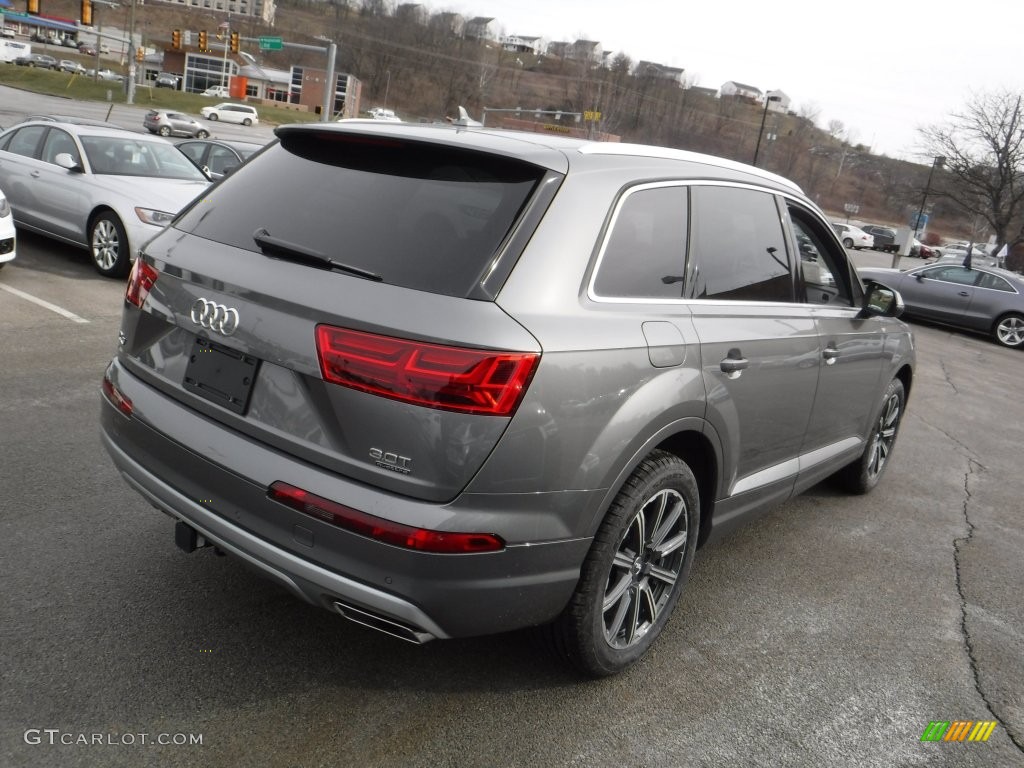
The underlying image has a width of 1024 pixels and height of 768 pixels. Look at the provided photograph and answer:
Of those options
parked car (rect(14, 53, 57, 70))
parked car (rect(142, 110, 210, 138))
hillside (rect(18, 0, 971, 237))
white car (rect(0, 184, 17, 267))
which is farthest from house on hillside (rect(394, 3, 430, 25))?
white car (rect(0, 184, 17, 267))

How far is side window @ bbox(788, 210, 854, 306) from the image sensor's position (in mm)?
4004

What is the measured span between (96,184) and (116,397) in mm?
7639

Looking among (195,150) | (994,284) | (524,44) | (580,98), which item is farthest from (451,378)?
(524,44)

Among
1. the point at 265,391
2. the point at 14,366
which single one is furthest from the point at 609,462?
the point at 14,366

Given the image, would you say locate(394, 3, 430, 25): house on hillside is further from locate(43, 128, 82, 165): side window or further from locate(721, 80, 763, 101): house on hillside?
locate(43, 128, 82, 165): side window

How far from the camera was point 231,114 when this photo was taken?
236 feet

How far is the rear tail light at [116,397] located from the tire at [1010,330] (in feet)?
59.0

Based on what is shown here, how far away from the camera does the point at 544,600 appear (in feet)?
8.46

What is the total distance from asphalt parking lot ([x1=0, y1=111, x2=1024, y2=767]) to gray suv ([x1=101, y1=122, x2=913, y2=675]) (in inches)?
12.4

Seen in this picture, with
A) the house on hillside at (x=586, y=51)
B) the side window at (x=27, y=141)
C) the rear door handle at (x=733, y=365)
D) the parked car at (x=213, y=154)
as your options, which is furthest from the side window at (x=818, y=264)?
the house on hillside at (x=586, y=51)

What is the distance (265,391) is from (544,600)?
105 centimetres

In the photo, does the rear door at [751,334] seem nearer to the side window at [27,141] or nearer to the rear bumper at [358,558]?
the rear bumper at [358,558]

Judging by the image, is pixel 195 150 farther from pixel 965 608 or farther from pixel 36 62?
pixel 36 62

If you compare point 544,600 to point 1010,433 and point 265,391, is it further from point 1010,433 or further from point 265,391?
point 1010,433
